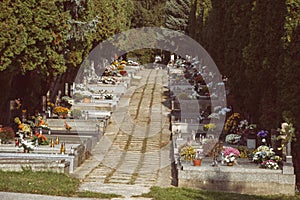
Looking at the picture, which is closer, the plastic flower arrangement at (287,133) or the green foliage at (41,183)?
the green foliage at (41,183)

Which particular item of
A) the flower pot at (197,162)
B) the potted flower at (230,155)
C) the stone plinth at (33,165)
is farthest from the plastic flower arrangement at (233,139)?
the stone plinth at (33,165)

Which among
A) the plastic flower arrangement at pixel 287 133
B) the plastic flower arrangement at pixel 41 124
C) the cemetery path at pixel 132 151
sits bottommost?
the cemetery path at pixel 132 151

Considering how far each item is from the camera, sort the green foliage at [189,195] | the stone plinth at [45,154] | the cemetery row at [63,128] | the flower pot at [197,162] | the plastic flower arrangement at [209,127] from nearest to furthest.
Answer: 1. the green foliage at [189,195]
2. the flower pot at [197,162]
3. the cemetery row at [63,128]
4. the stone plinth at [45,154]
5. the plastic flower arrangement at [209,127]

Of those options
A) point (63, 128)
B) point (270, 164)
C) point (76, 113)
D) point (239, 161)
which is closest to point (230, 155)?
point (239, 161)

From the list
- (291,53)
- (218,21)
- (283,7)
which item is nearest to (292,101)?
(291,53)

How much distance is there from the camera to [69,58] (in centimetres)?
2706

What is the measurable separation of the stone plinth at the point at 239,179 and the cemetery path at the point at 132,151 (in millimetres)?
1044

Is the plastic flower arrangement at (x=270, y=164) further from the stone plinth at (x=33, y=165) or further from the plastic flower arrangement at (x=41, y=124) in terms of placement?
the plastic flower arrangement at (x=41, y=124)

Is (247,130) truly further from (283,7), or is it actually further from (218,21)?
(218,21)

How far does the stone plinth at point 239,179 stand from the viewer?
16.3m

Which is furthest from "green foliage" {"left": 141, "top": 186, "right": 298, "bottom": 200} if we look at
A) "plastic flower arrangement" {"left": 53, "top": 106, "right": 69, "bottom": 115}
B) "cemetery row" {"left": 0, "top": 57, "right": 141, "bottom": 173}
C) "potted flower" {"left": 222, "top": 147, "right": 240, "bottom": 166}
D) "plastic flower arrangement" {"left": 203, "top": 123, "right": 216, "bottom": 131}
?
"plastic flower arrangement" {"left": 53, "top": 106, "right": 69, "bottom": 115}

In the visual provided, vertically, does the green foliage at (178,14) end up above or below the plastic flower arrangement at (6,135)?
above

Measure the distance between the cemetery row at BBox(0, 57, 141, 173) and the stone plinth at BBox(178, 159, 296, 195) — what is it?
392cm

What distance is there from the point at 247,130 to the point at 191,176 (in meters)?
7.41
